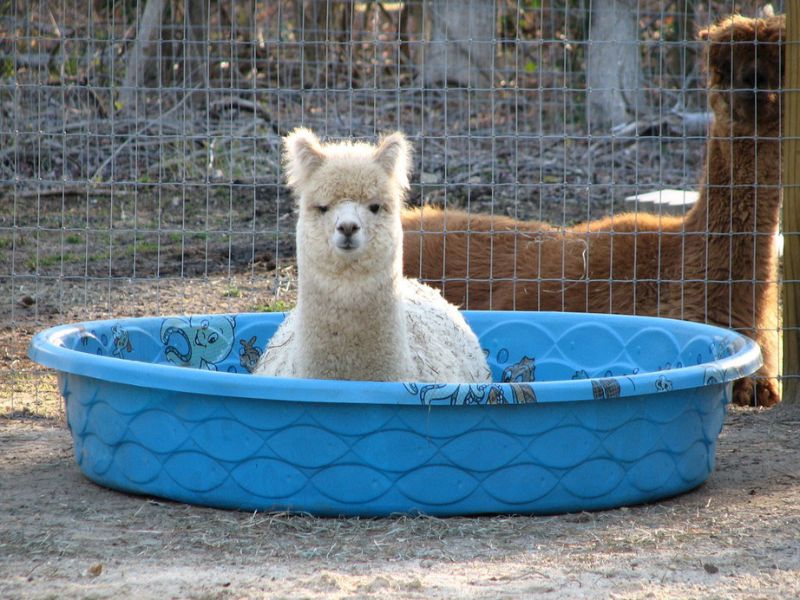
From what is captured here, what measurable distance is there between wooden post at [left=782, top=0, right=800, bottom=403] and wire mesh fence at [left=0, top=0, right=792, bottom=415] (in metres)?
0.18

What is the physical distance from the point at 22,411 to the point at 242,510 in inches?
78.6

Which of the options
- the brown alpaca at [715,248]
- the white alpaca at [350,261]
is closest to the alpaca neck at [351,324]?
the white alpaca at [350,261]

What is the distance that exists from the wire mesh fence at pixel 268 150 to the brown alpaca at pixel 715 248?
0.07ft

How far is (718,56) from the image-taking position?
5.70m

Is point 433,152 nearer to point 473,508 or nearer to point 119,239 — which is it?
point 119,239

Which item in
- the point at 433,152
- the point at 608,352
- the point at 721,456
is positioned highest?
the point at 433,152

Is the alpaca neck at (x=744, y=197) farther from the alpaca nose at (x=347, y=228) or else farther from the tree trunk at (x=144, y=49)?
the tree trunk at (x=144, y=49)

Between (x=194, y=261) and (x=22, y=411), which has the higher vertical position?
(x=194, y=261)

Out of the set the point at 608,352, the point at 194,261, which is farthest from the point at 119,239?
the point at 608,352

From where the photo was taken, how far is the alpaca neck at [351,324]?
3.79 meters

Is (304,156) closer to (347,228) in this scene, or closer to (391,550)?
(347,228)

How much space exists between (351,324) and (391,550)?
0.79 meters

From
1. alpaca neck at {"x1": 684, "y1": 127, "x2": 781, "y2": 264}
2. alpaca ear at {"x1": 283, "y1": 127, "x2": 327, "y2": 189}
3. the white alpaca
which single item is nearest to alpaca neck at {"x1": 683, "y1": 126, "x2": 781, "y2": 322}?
alpaca neck at {"x1": 684, "y1": 127, "x2": 781, "y2": 264}

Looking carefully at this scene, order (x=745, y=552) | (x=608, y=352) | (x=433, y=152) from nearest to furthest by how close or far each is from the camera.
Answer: (x=745, y=552)
(x=608, y=352)
(x=433, y=152)
